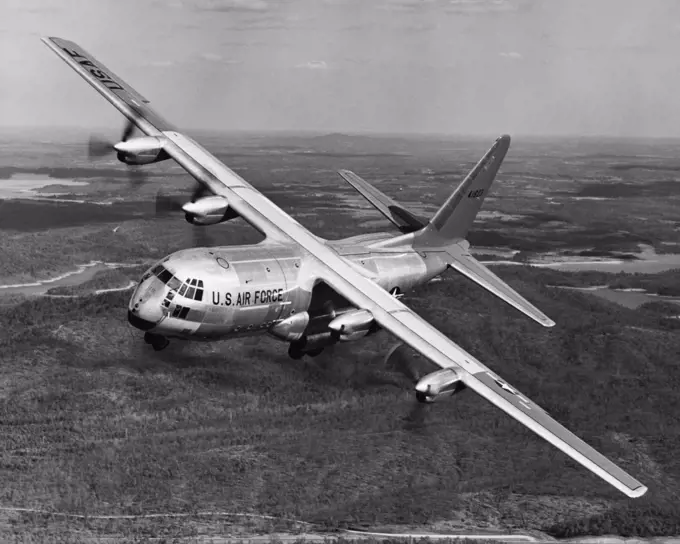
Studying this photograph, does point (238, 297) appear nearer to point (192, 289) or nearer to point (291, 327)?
point (192, 289)

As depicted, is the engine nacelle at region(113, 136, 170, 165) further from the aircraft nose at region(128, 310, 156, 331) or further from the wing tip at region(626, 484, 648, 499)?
the wing tip at region(626, 484, 648, 499)

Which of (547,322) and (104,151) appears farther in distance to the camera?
(104,151)

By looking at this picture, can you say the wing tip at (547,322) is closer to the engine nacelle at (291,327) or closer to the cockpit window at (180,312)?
the engine nacelle at (291,327)

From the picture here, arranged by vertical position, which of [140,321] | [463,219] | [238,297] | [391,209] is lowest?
[463,219]

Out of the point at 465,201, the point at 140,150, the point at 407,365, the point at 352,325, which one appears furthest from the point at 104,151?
the point at 465,201

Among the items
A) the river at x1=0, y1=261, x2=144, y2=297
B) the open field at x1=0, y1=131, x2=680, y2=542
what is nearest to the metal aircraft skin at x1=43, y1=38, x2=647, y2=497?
the open field at x1=0, y1=131, x2=680, y2=542

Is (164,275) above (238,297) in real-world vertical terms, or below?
above
